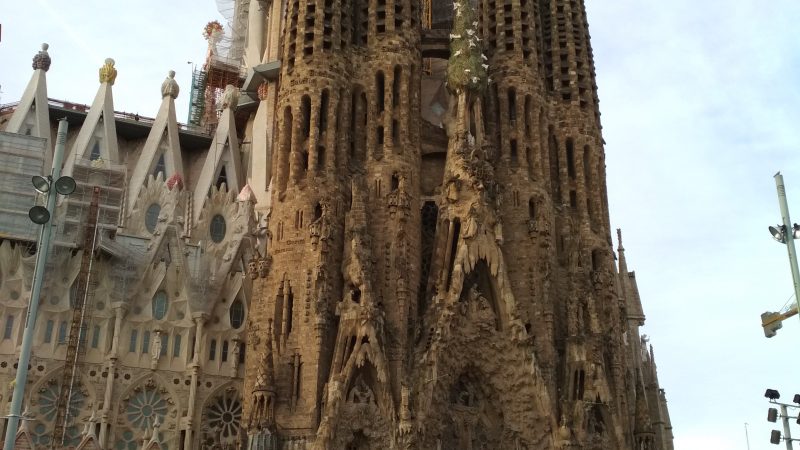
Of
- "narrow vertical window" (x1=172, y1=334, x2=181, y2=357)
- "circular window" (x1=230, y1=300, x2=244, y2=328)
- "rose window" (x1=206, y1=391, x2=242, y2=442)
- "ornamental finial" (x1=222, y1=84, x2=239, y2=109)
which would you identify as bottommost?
"rose window" (x1=206, y1=391, x2=242, y2=442)

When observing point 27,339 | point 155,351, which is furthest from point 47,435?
point 27,339

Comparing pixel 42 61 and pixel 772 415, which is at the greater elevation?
pixel 42 61

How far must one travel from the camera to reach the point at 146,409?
31.3 meters

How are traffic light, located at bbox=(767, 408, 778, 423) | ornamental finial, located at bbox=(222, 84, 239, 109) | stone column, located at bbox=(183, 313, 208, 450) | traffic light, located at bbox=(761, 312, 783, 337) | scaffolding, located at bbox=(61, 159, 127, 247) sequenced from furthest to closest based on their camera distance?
1. ornamental finial, located at bbox=(222, 84, 239, 109)
2. scaffolding, located at bbox=(61, 159, 127, 247)
3. stone column, located at bbox=(183, 313, 208, 450)
4. traffic light, located at bbox=(767, 408, 778, 423)
5. traffic light, located at bbox=(761, 312, 783, 337)

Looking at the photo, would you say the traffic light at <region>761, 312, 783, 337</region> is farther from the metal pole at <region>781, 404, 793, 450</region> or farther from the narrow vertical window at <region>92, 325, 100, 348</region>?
the narrow vertical window at <region>92, 325, 100, 348</region>

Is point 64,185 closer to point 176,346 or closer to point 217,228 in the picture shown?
point 176,346

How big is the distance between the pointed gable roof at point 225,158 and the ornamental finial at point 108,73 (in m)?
5.08

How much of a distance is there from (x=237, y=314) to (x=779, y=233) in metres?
21.7

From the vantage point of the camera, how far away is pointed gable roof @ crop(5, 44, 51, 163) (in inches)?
1516

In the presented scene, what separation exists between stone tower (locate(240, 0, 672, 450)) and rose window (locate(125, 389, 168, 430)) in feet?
16.8

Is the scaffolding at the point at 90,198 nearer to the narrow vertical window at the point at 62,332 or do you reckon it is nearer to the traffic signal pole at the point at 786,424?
the narrow vertical window at the point at 62,332

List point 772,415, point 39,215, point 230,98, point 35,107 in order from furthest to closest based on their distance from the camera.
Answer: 1. point 230,98
2. point 35,107
3. point 772,415
4. point 39,215

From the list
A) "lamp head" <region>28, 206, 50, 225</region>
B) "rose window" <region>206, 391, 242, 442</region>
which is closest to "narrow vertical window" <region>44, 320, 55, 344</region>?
"rose window" <region>206, 391, 242, 442</region>

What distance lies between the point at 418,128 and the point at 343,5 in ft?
17.7
